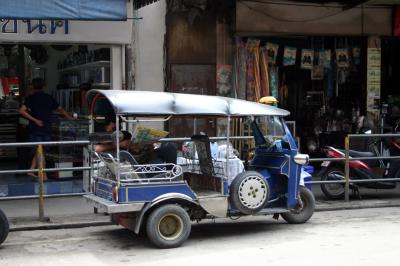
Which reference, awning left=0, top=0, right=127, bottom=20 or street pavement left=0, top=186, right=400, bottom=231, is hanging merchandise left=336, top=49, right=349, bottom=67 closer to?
street pavement left=0, top=186, right=400, bottom=231

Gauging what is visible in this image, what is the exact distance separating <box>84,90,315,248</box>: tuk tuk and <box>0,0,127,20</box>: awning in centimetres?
248

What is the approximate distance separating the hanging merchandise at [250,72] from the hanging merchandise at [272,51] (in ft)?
1.06

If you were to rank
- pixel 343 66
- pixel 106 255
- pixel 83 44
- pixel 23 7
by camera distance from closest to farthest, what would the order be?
pixel 106 255 < pixel 23 7 < pixel 83 44 < pixel 343 66

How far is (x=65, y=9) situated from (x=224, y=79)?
394 cm

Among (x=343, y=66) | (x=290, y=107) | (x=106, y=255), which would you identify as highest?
(x=343, y=66)

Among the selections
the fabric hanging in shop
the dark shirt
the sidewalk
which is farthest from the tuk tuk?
the fabric hanging in shop

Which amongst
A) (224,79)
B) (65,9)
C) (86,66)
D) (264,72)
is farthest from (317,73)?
(65,9)

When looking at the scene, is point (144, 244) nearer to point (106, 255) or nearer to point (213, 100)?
point (106, 255)

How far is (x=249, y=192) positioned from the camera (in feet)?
25.0

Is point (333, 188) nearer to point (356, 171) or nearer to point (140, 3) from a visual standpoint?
point (356, 171)

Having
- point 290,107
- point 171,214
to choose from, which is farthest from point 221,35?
point 171,214

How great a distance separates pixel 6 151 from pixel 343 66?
27.2 feet

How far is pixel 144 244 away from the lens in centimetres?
746

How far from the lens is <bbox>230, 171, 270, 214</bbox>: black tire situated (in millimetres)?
7562
